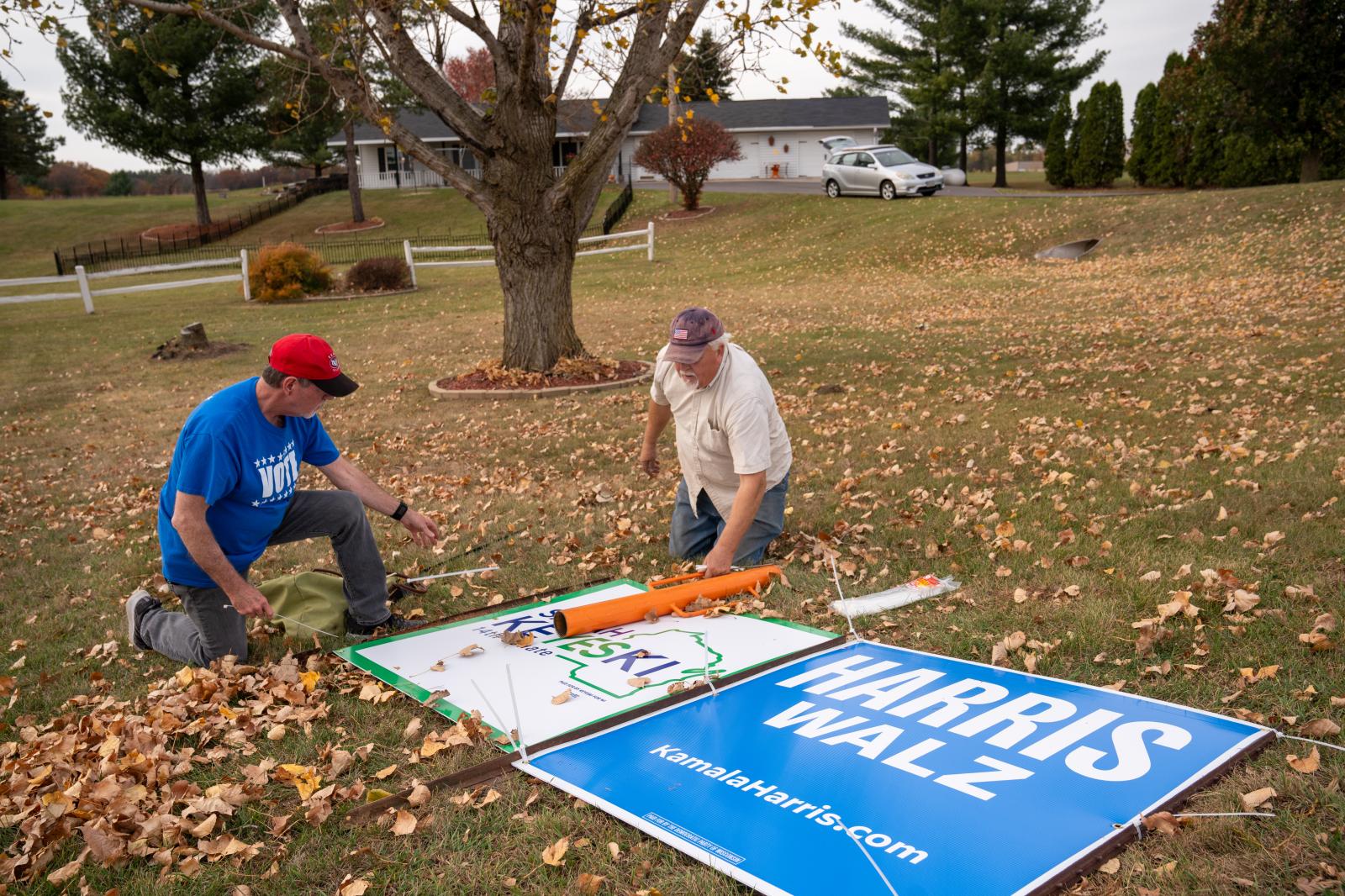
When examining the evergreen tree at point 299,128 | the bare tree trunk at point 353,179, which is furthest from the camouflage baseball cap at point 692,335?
the bare tree trunk at point 353,179

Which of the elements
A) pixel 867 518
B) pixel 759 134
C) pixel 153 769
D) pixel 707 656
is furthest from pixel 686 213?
pixel 153 769

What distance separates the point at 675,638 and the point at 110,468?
292 inches

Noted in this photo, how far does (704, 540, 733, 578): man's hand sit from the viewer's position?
16.9 ft

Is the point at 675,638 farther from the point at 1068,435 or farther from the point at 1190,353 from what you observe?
the point at 1190,353

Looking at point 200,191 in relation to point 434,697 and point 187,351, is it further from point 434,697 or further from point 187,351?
point 434,697

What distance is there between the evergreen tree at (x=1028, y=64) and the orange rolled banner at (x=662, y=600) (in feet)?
134

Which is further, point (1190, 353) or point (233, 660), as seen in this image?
point (1190, 353)

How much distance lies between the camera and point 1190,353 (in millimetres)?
10867

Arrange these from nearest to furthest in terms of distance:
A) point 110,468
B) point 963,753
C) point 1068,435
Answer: point 963,753 < point 1068,435 < point 110,468

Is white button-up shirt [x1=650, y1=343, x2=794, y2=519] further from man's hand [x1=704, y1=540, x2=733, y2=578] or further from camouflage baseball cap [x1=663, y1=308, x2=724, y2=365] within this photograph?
man's hand [x1=704, y1=540, x2=733, y2=578]

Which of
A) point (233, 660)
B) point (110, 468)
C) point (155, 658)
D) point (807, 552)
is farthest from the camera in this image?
point (110, 468)

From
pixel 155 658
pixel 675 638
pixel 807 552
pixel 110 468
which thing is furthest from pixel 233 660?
pixel 110 468

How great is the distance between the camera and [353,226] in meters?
45.1

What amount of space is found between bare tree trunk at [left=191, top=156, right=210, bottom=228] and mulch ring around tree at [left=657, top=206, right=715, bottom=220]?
2267 cm
